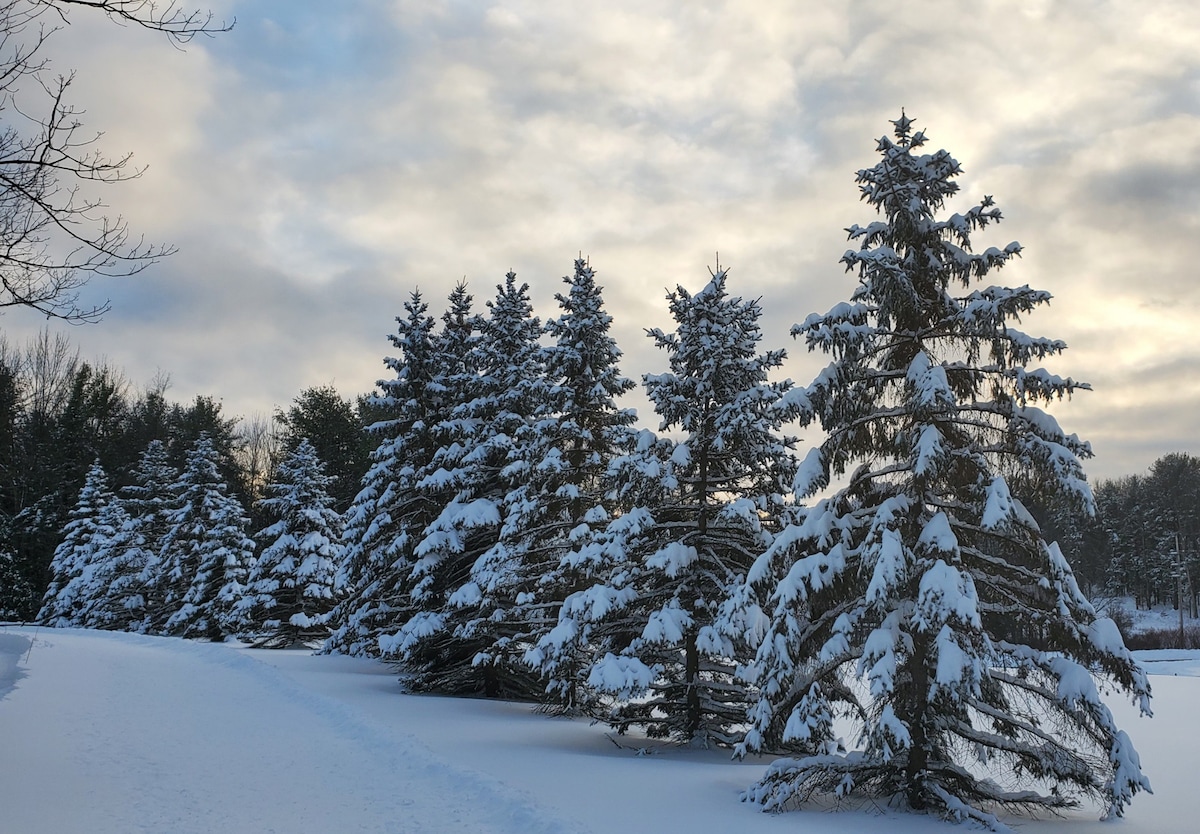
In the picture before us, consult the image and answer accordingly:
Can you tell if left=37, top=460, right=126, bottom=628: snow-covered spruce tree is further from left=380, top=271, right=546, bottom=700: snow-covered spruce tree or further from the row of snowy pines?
left=380, top=271, right=546, bottom=700: snow-covered spruce tree

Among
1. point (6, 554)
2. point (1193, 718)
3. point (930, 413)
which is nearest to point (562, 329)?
point (930, 413)

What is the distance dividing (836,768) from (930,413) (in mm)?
4444

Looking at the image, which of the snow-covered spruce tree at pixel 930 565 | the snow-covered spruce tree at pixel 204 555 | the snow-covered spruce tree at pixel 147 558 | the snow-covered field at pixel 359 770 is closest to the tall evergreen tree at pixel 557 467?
the snow-covered field at pixel 359 770

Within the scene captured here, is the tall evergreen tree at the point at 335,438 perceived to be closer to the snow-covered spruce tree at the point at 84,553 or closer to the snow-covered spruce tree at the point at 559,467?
the snow-covered spruce tree at the point at 84,553

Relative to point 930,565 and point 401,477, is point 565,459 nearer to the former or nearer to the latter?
point 401,477

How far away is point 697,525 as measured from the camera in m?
15.6

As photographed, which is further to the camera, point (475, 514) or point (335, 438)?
point (335, 438)

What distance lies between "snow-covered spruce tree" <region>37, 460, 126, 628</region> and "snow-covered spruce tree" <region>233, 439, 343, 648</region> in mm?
14899

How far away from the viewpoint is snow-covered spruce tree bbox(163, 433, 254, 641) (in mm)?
38219

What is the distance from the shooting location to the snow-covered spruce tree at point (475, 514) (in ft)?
68.6

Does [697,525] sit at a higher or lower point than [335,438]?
lower

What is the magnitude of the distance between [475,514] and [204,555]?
2423 cm

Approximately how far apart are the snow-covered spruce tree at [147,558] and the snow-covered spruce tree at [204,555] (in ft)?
2.80

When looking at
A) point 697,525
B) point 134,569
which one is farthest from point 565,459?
point 134,569
